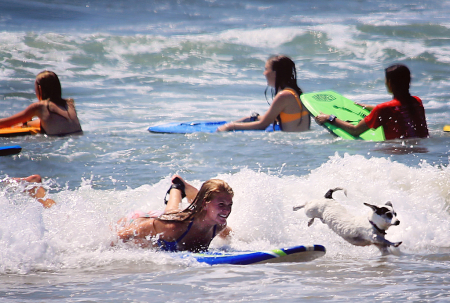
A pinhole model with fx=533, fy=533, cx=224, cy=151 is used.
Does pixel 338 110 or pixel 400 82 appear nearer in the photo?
pixel 400 82

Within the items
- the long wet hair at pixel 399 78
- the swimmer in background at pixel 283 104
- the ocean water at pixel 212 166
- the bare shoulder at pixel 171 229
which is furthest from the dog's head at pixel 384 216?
the swimmer in background at pixel 283 104

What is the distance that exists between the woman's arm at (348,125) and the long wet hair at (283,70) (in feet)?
1.73

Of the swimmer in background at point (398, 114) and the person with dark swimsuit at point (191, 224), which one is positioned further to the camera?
the swimmer in background at point (398, 114)

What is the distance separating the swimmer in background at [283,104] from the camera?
7449 mm

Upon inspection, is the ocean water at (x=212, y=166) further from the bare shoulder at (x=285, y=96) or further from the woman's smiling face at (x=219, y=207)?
the bare shoulder at (x=285, y=96)

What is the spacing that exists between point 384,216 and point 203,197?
3.87 feet

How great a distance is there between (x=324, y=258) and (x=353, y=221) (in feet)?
1.06

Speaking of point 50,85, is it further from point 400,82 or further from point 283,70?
point 400,82

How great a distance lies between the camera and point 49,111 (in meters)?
7.62

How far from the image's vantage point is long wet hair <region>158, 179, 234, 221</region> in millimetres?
3547

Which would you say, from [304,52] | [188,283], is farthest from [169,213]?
[304,52]

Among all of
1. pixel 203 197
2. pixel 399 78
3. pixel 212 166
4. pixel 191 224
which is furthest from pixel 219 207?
pixel 399 78

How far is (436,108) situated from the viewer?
10.9 m

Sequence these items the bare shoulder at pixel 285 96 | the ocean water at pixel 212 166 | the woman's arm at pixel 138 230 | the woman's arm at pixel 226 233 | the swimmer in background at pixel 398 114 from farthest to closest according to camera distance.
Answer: the bare shoulder at pixel 285 96
the swimmer in background at pixel 398 114
the woman's arm at pixel 226 233
the woman's arm at pixel 138 230
the ocean water at pixel 212 166
